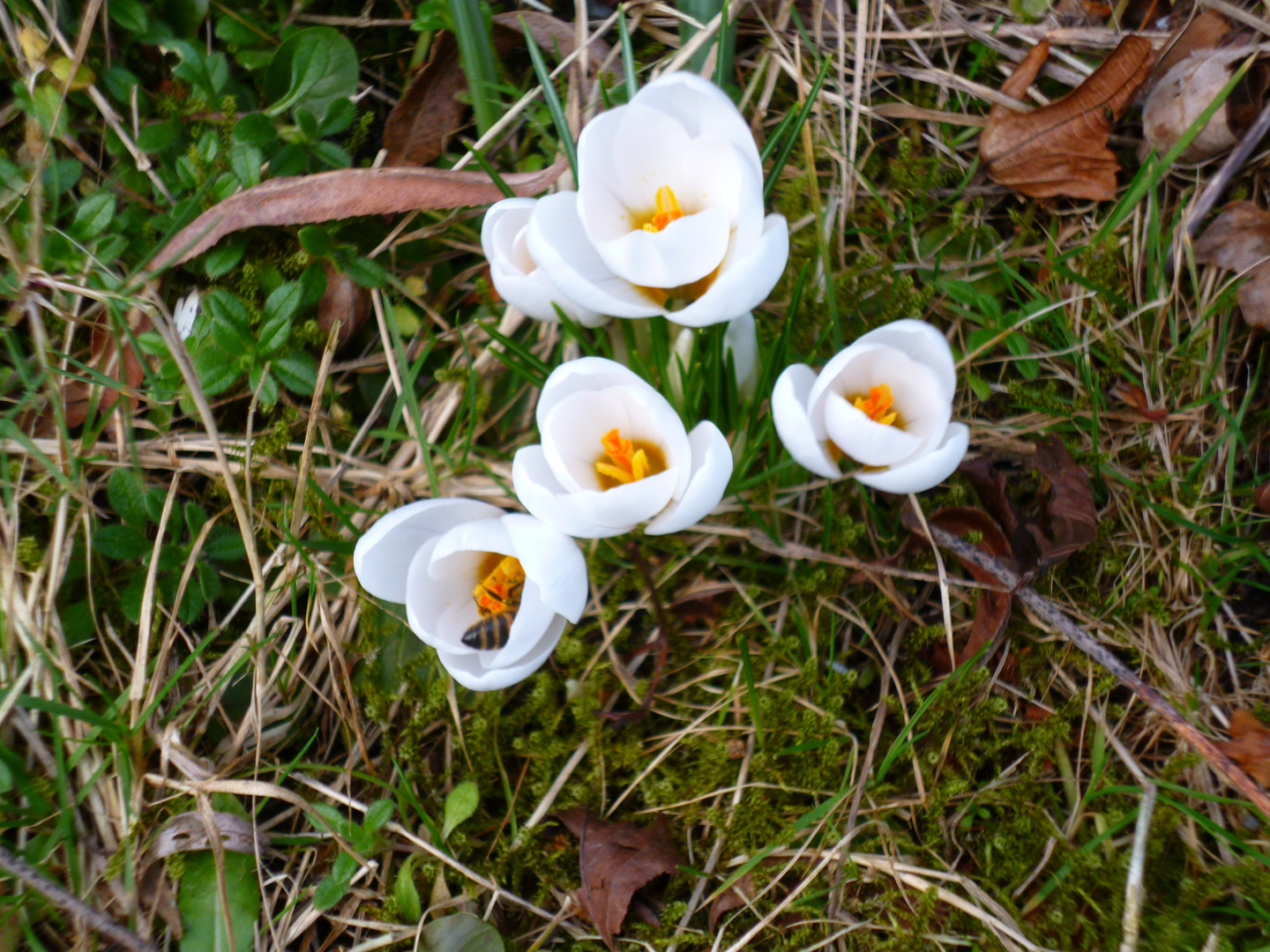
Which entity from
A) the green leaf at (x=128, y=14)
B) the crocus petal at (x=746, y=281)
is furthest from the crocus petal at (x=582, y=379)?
the green leaf at (x=128, y=14)

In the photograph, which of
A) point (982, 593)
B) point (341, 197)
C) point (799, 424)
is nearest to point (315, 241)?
point (341, 197)

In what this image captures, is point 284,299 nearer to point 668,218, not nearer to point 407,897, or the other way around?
point 668,218

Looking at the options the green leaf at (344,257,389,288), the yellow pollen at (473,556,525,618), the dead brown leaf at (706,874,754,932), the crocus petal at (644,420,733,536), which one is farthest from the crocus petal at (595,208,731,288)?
the dead brown leaf at (706,874,754,932)

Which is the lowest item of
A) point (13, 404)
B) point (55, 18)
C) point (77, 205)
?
point (13, 404)

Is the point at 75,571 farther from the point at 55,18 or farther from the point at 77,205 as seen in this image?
the point at 55,18

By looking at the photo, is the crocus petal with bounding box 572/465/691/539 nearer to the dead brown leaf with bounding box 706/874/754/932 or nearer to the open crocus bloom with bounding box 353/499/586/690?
the open crocus bloom with bounding box 353/499/586/690

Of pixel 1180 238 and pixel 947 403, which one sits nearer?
pixel 947 403

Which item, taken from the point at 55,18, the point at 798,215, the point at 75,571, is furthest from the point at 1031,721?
the point at 55,18
